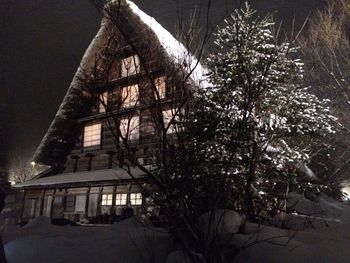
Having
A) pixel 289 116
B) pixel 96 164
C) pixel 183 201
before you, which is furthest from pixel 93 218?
pixel 183 201

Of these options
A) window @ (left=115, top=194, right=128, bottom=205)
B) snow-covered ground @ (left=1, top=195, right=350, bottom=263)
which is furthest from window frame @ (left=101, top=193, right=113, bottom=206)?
snow-covered ground @ (left=1, top=195, right=350, bottom=263)

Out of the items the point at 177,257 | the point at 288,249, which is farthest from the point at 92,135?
the point at 288,249

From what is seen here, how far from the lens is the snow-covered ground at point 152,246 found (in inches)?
225

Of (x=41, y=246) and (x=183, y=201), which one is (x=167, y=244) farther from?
(x=41, y=246)

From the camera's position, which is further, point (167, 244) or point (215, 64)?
point (215, 64)

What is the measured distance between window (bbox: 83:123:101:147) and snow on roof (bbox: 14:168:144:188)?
4.98 ft

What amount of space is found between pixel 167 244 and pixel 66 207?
492 inches

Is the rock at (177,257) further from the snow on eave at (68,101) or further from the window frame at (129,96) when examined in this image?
the snow on eave at (68,101)

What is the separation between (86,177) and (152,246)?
9.38m

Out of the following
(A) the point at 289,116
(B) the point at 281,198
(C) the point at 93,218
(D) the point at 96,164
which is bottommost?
(C) the point at 93,218

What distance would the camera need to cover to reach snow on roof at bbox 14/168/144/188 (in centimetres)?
1454

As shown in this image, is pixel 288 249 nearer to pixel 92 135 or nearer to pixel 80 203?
pixel 92 135

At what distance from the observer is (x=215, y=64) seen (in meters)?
10.6

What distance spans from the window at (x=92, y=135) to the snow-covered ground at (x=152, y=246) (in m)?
8.11
